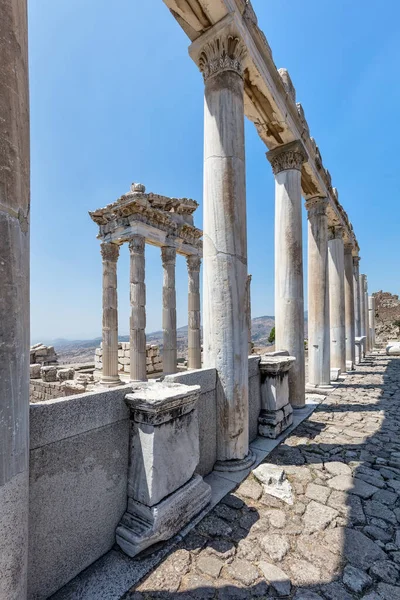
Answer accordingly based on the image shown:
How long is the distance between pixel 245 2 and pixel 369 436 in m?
6.82

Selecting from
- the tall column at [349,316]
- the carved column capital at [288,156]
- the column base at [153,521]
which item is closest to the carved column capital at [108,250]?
the carved column capital at [288,156]

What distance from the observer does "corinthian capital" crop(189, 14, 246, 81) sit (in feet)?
12.8

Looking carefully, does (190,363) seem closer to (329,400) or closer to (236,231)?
(329,400)

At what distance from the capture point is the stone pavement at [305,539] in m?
2.05

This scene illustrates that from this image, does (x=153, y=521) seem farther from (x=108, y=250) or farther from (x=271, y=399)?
(x=108, y=250)

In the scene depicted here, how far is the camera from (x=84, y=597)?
1.96m

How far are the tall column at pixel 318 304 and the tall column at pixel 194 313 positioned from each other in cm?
748

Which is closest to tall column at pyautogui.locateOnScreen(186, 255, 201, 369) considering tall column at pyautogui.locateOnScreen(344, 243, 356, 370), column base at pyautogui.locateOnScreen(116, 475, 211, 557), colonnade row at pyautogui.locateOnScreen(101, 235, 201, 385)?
colonnade row at pyautogui.locateOnScreen(101, 235, 201, 385)

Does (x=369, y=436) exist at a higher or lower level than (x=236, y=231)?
lower

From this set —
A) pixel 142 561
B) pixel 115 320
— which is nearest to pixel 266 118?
pixel 142 561

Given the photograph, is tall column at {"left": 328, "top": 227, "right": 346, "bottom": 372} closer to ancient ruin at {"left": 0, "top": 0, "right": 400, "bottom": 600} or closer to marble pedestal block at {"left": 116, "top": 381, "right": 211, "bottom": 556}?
ancient ruin at {"left": 0, "top": 0, "right": 400, "bottom": 600}

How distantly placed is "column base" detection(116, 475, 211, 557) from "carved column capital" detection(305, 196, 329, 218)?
7.95m


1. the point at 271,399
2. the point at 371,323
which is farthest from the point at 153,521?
the point at 371,323

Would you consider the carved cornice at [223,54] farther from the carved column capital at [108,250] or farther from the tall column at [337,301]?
the carved column capital at [108,250]
